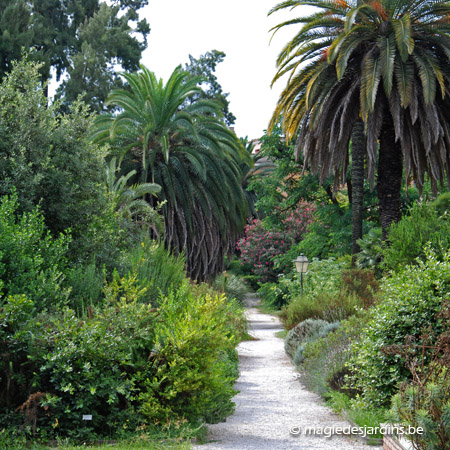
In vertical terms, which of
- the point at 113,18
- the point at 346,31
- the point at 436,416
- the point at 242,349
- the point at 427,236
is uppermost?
the point at 113,18

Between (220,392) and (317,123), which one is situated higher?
(317,123)

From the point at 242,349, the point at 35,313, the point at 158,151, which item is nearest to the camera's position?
the point at 35,313

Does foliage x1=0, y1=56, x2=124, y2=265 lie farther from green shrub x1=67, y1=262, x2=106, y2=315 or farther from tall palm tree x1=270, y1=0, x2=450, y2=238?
tall palm tree x1=270, y1=0, x2=450, y2=238

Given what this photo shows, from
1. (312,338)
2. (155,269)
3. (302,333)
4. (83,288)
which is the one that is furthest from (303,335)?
(83,288)

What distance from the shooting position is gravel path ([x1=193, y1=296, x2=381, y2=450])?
→ 5.82m

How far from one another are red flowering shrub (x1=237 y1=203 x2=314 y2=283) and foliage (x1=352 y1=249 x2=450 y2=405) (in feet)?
69.8

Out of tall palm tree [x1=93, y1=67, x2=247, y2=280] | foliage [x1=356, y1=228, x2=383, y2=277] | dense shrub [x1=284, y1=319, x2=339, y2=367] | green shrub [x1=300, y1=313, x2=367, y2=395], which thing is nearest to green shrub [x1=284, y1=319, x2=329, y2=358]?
dense shrub [x1=284, y1=319, x2=339, y2=367]

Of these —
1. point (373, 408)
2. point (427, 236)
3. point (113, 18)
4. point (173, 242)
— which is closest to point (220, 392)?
point (373, 408)

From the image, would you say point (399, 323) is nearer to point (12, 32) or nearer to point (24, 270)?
point (24, 270)

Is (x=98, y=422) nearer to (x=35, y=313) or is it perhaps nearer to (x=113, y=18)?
(x=35, y=313)

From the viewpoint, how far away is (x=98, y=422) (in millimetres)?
5848

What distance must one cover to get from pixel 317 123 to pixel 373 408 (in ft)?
37.9

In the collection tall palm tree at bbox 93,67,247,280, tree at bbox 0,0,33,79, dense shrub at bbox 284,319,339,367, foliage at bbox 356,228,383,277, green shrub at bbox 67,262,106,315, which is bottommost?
dense shrub at bbox 284,319,339,367

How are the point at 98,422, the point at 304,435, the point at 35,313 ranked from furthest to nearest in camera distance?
the point at 35,313 < the point at 304,435 < the point at 98,422
